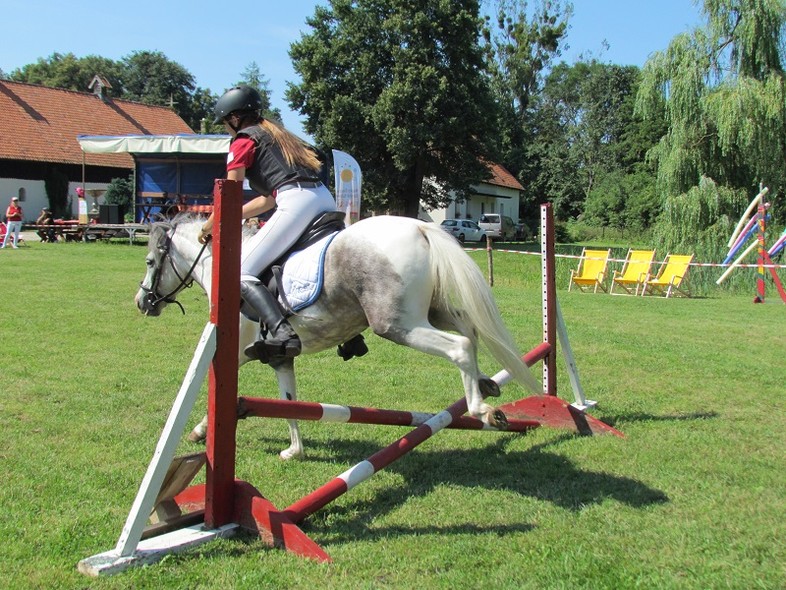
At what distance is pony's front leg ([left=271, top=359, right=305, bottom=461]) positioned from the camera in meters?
5.14

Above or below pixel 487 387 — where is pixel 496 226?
above

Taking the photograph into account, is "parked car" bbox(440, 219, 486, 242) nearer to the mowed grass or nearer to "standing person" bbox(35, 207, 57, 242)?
"standing person" bbox(35, 207, 57, 242)

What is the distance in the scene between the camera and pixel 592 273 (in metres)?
20.8

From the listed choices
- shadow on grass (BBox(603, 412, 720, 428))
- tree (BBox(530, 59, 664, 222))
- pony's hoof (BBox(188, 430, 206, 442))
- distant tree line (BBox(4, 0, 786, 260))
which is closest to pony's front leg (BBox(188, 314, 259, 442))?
pony's hoof (BBox(188, 430, 206, 442))

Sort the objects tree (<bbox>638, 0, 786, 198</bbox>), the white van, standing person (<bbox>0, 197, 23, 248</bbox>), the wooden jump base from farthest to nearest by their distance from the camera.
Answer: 1. the white van
2. standing person (<bbox>0, 197, 23, 248</bbox>)
3. tree (<bbox>638, 0, 786, 198</bbox>)
4. the wooden jump base

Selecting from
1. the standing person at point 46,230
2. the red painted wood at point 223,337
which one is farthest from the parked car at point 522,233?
the red painted wood at point 223,337

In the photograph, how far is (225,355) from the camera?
11.7 feet

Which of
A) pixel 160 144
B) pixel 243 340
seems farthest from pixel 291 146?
pixel 160 144

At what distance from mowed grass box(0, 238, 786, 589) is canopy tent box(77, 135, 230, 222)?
18575 mm

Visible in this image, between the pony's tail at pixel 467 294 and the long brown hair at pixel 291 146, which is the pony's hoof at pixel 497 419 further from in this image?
the long brown hair at pixel 291 146

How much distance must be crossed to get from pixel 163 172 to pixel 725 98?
812 inches

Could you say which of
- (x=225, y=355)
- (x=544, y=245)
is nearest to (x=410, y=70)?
(x=544, y=245)

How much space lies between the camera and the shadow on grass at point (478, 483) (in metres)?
3.98

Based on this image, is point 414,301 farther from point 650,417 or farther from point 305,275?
point 650,417
